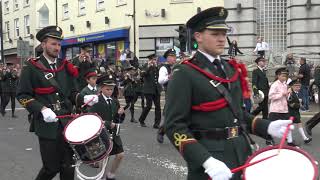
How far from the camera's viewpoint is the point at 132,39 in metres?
31.2

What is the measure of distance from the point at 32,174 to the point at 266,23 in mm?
21332

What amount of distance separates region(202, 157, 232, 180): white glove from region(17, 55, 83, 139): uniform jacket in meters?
2.59

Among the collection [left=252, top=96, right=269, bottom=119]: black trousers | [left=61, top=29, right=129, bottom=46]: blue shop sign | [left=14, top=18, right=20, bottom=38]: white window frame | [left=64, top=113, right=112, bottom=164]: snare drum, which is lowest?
[left=252, top=96, right=269, bottom=119]: black trousers

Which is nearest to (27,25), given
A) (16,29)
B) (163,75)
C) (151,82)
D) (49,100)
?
(16,29)

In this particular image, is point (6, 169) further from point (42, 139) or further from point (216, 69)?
point (216, 69)

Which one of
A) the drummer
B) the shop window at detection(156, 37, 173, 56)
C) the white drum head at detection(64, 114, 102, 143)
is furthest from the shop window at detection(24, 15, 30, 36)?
the white drum head at detection(64, 114, 102, 143)

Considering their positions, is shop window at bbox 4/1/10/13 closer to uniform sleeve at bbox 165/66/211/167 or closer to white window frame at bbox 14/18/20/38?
white window frame at bbox 14/18/20/38

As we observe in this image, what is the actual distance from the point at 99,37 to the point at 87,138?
93.3 ft

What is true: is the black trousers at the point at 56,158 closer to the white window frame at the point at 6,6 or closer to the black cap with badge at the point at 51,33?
the black cap with badge at the point at 51,33

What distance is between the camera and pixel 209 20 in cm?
362

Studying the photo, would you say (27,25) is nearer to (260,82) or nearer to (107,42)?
(107,42)

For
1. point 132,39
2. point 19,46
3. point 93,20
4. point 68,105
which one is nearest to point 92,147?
point 68,105

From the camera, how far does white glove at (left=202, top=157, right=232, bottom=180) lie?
10.6 feet

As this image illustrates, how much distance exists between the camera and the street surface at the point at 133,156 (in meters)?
7.85
